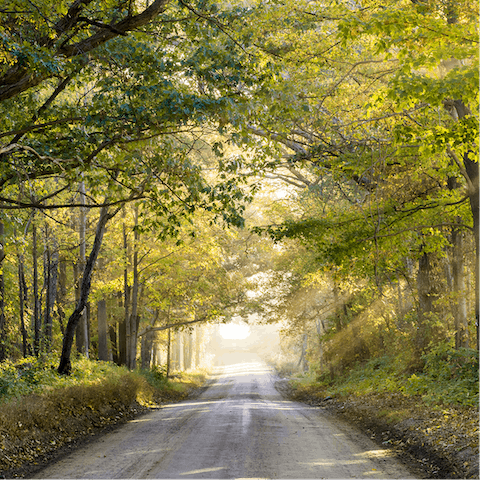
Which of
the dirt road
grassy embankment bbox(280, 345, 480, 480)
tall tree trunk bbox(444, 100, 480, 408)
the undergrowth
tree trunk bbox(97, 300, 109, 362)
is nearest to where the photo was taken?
the dirt road

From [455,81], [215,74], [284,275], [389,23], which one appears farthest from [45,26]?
[284,275]

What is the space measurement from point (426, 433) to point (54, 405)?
302 inches

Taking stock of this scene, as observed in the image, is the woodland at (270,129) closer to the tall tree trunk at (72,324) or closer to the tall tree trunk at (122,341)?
the tall tree trunk at (72,324)

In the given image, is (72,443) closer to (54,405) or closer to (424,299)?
(54,405)

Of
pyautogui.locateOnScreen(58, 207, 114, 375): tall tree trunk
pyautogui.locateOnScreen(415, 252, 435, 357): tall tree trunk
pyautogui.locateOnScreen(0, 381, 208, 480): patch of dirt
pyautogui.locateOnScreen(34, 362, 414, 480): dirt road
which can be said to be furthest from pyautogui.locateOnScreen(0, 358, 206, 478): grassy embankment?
pyautogui.locateOnScreen(415, 252, 435, 357): tall tree trunk

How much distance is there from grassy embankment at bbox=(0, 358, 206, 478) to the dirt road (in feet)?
2.38

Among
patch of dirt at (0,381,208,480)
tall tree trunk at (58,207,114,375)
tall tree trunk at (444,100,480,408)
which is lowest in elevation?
patch of dirt at (0,381,208,480)

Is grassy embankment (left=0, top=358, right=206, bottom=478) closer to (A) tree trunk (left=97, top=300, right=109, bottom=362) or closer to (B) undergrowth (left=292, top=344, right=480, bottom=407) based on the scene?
(A) tree trunk (left=97, top=300, right=109, bottom=362)

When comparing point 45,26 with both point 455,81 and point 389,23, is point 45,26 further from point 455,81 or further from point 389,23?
point 455,81

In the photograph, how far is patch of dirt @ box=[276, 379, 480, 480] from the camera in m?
6.88

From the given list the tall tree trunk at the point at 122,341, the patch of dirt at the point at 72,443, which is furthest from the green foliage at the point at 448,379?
the tall tree trunk at the point at 122,341

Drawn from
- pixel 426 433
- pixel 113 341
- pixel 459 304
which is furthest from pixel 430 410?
pixel 113 341

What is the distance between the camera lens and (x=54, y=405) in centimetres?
991

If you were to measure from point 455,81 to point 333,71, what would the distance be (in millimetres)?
6679
